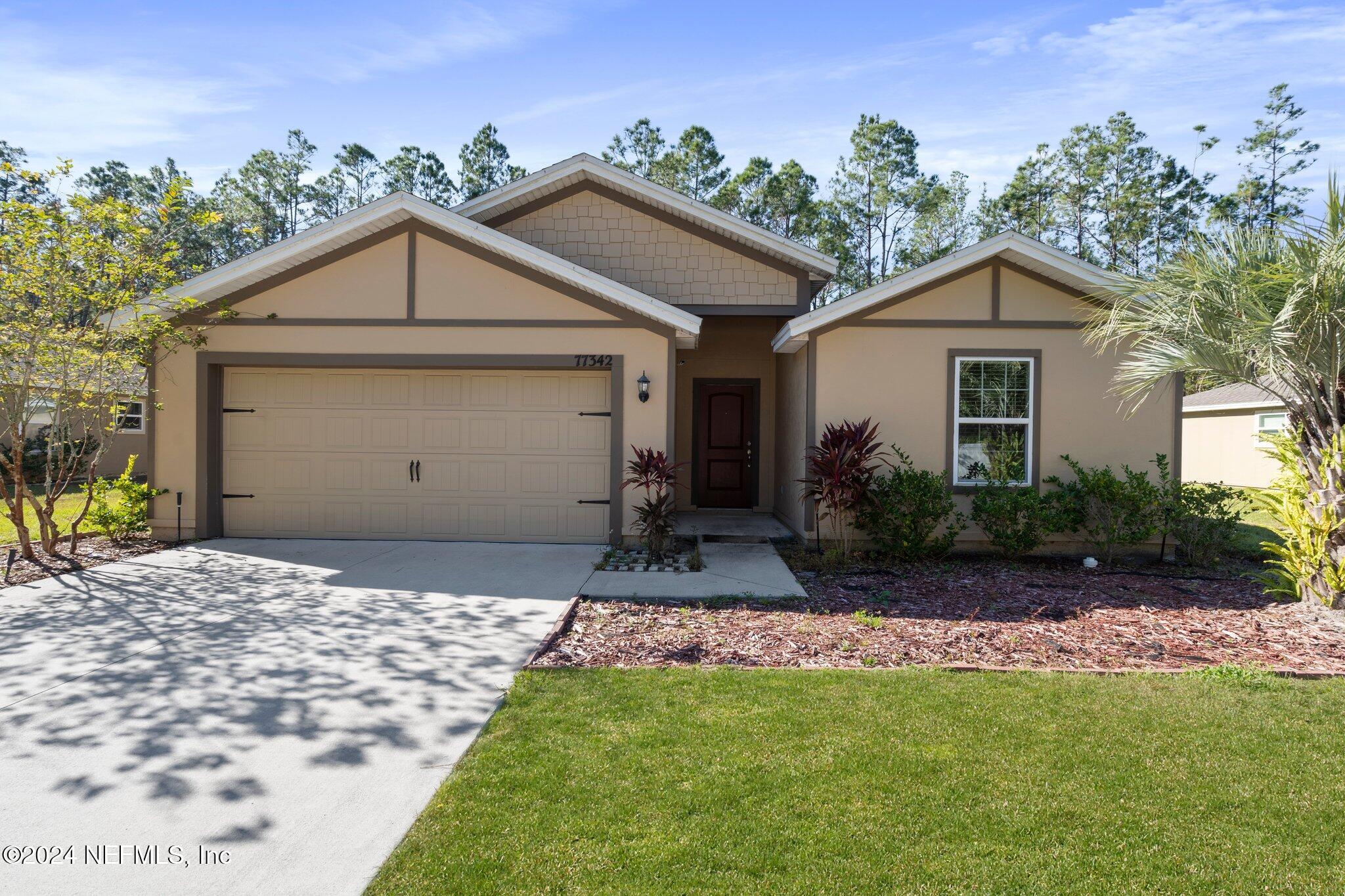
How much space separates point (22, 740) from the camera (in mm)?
3740

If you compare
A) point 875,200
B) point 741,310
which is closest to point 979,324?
point 741,310

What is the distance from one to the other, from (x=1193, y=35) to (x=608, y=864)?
11.1m

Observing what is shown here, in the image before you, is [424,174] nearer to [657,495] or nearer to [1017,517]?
[657,495]

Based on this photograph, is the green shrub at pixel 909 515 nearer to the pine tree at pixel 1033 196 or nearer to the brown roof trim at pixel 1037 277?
the brown roof trim at pixel 1037 277

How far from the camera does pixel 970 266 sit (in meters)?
9.04

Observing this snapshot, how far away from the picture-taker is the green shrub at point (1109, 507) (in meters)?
8.55

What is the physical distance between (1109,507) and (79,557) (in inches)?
457

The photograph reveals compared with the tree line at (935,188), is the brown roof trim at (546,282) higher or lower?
lower

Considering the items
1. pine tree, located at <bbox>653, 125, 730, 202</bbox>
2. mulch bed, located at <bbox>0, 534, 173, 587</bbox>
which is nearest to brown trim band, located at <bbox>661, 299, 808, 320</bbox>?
mulch bed, located at <bbox>0, 534, 173, 587</bbox>

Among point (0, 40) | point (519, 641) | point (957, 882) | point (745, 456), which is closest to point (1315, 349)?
point (957, 882)

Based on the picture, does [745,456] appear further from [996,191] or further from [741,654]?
[996,191]

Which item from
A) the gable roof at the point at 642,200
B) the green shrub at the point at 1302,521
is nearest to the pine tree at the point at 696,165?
the gable roof at the point at 642,200

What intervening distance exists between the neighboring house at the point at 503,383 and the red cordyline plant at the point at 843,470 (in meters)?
0.55

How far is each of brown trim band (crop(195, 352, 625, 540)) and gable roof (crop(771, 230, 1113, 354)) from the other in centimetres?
253
